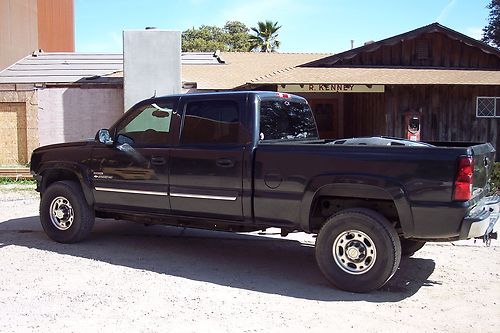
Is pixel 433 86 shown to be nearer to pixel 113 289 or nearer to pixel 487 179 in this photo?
pixel 487 179

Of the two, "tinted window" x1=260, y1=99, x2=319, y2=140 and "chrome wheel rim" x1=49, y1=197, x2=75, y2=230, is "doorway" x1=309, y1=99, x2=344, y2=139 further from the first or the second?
"chrome wheel rim" x1=49, y1=197, x2=75, y2=230

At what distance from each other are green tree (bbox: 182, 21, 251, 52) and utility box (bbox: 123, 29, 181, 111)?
109ft

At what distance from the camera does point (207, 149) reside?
642 cm

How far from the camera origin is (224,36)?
173ft

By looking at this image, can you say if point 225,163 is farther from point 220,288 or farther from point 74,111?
point 74,111

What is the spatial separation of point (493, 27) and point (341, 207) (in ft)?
119

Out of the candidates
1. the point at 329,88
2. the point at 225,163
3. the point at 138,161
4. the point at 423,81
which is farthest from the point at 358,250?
the point at 423,81

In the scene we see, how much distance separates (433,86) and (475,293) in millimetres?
10624

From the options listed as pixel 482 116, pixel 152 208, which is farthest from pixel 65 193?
pixel 482 116

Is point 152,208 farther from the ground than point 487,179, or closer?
closer

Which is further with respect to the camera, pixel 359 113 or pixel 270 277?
pixel 359 113

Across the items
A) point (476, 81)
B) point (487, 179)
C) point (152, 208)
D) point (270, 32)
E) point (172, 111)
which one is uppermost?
point (270, 32)

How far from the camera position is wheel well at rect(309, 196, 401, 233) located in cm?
575

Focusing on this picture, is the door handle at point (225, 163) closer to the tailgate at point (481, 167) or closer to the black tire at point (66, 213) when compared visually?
the black tire at point (66, 213)
